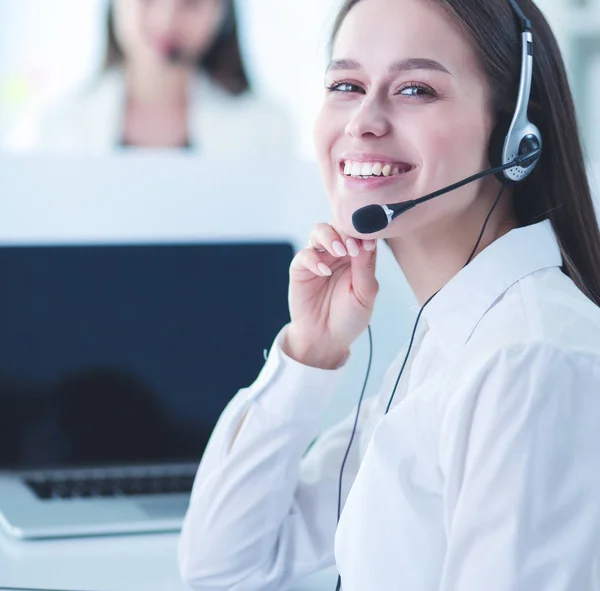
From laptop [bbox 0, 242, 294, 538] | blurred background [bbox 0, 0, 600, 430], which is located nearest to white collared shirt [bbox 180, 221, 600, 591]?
laptop [bbox 0, 242, 294, 538]

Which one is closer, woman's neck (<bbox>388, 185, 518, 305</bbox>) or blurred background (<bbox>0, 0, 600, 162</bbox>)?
woman's neck (<bbox>388, 185, 518, 305</bbox>)

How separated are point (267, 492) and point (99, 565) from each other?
22cm

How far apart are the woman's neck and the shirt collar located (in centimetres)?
6

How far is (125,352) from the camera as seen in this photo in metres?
1.43

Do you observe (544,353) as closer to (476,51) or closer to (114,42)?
(476,51)

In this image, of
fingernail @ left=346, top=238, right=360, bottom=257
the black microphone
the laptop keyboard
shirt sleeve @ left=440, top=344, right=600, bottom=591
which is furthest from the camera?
the laptop keyboard

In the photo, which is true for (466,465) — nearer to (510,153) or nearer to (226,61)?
(510,153)

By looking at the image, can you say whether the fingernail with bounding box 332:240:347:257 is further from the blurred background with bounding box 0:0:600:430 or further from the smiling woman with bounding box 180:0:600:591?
the blurred background with bounding box 0:0:600:430

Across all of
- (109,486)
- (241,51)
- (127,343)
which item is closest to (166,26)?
(241,51)

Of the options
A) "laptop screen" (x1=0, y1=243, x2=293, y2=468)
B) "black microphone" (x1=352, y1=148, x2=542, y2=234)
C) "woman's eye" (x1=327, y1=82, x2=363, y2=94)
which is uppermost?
"woman's eye" (x1=327, y1=82, x2=363, y2=94)

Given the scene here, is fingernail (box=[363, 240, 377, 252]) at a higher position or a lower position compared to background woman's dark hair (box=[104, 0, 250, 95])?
higher

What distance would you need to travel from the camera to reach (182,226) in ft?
4.89

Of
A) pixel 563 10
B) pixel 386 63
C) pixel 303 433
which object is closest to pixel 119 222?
pixel 303 433

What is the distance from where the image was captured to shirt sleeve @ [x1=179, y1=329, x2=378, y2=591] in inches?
46.0
